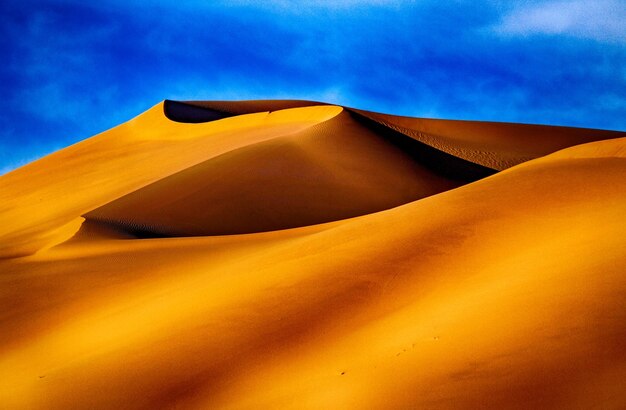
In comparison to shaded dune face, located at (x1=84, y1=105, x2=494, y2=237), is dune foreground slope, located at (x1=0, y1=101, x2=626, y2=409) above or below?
below

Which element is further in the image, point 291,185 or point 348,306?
point 291,185

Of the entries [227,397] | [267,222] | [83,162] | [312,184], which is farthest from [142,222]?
[83,162]

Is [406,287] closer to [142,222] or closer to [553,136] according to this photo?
→ [142,222]

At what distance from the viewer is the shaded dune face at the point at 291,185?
15.7 meters

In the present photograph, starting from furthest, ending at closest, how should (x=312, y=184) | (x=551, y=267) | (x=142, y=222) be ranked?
(x=312, y=184) < (x=142, y=222) < (x=551, y=267)

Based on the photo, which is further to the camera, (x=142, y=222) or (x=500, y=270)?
(x=142, y=222)

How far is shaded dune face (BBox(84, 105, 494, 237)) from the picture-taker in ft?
51.5

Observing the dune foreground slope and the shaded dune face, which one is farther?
the shaded dune face

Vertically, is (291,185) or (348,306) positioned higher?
(291,185)

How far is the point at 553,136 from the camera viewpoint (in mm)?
34094

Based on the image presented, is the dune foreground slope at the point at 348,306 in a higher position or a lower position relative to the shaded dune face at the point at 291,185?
lower

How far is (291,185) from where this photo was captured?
1842 centimetres

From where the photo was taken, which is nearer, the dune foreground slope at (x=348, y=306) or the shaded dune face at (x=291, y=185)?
the dune foreground slope at (x=348, y=306)

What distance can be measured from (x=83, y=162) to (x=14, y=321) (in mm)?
19277
